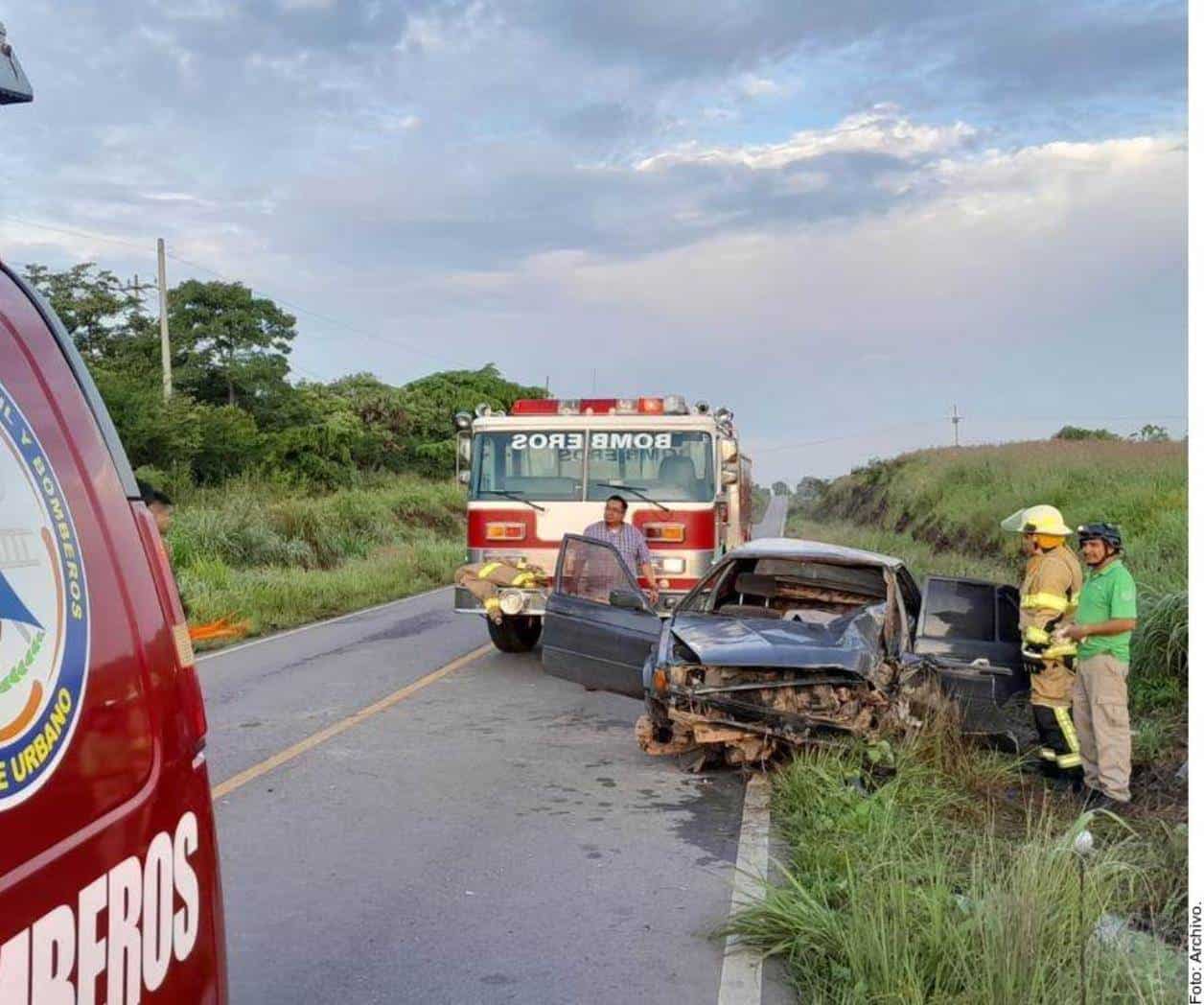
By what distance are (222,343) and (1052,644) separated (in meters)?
37.9

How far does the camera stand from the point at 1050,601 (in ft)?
24.2

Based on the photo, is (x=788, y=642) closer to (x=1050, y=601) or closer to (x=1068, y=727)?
(x=1050, y=601)

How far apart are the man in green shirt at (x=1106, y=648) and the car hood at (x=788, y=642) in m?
1.16

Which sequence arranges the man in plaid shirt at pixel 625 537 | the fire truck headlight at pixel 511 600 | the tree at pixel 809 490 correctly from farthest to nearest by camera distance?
the tree at pixel 809 490
the fire truck headlight at pixel 511 600
the man in plaid shirt at pixel 625 537

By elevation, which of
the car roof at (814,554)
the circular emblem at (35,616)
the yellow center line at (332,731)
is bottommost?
Answer: the yellow center line at (332,731)

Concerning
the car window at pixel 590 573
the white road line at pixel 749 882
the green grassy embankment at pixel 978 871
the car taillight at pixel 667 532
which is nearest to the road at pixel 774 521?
the car taillight at pixel 667 532

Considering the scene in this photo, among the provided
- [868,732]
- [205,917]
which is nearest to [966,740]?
[868,732]

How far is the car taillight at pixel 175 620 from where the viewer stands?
7.21 ft

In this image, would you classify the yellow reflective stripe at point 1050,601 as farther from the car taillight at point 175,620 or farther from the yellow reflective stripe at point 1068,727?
the car taillight at point 175,620

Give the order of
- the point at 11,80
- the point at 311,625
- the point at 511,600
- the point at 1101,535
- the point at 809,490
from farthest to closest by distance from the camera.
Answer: the point at 809,490
the point at 311,625
the point at 511,600
the point at 1101,535
the point at 11,80

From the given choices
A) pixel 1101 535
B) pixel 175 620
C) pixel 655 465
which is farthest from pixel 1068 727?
pixel 175 620

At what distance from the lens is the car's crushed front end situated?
6957mm

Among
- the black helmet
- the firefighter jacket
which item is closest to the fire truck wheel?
the firefighter jacket

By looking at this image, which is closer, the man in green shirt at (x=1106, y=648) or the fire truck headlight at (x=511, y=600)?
the man in green shirt at (x=1106, y=648)
